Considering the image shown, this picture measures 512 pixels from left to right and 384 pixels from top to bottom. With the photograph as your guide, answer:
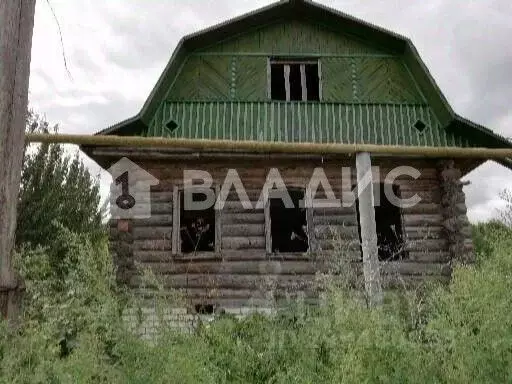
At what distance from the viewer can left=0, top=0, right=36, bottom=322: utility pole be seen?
430cm

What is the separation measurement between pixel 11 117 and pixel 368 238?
398 cm

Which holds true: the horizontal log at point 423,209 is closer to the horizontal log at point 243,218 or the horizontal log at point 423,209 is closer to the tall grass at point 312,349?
the horizontal log at point 243,218

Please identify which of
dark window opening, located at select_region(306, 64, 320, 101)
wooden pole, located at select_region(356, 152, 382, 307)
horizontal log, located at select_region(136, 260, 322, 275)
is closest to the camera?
wooden pole, located at select_region(356, 152, 382, 307)

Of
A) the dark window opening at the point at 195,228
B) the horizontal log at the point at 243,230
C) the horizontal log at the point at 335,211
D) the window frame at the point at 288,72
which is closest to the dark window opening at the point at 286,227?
the dark window opening at the point at 195,228

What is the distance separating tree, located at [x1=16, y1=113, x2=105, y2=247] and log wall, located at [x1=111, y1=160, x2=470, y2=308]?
6.96 m

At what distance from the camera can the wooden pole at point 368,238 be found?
6.22 meters

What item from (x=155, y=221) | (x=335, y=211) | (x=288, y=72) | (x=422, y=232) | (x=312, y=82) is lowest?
(x=422, y=232)

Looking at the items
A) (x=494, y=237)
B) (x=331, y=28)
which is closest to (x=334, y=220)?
(x=331, y=28)

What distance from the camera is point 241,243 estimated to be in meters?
11.8

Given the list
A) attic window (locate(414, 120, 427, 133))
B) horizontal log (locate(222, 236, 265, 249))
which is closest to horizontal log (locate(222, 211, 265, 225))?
horizontal log (locate(222, 236, 265, 249))

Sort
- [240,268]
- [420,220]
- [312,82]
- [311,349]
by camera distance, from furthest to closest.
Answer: [312,82]
[420,220]
[240,268]
[311,349]

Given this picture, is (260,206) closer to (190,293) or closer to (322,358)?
(190,293)

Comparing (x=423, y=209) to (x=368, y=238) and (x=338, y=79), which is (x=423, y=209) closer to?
(x=338, y=79)

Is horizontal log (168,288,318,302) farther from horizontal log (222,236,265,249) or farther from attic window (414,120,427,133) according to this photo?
attic window (414,120,427,133)
